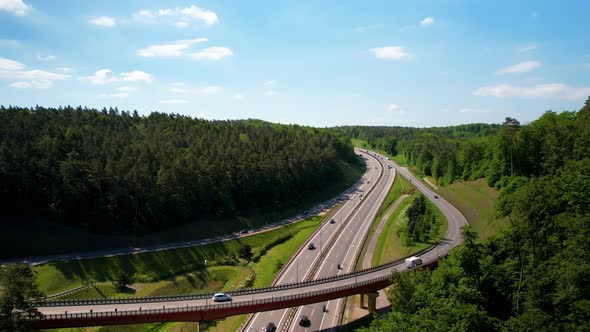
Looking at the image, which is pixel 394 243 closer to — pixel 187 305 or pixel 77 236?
pixel 187 305

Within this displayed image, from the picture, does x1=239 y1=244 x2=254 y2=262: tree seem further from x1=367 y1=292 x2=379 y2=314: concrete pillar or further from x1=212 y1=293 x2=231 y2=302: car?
x1=367 y1=292 x2=379 y2=314: concrete pillar

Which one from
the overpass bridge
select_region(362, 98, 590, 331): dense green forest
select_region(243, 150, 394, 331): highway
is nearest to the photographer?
select_region(362, 98, 590, 331): dense green forest

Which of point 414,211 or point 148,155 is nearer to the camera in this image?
point 414,211

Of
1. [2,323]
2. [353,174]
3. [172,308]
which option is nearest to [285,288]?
[172,308]

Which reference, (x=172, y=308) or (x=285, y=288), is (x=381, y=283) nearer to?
(x=285, y=288)

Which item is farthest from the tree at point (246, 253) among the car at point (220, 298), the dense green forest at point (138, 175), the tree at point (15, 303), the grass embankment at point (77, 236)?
the tree at point (15, 303)

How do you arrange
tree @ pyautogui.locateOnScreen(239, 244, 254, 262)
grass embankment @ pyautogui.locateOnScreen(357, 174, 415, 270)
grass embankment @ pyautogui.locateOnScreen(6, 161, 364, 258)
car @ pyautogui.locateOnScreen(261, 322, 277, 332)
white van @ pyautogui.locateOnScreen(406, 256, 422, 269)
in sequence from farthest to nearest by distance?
grass embankment @ pyautogui.locateOnScreen(357, 174, 415, 270)
tree @ pyautogui.locateOnScreen(239, 244, 254, 262)
grass embankment @ pyautogui.locateOnScreen(6, 161, 364, 258)
white van @ pyautogui.locateOnScreen(406, 256, 422, 269)
car @ pyautogui.locateOnScreen(261, 322, 277, 332)

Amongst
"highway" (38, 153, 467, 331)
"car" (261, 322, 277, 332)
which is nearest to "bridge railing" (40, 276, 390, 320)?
"highway" (38, 153, 467, 331)
